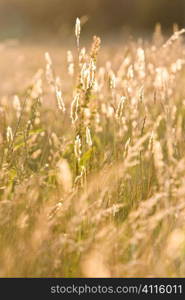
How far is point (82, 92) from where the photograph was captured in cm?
225

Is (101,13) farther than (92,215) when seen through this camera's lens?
Yes

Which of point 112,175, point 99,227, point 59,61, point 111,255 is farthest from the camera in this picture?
point 59,61

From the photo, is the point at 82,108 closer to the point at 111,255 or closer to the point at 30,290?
the point at 111,255

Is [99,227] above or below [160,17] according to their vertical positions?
below

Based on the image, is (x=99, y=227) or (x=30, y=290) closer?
(x=30, y=290)

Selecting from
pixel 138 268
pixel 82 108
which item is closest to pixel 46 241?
pixel 138 268

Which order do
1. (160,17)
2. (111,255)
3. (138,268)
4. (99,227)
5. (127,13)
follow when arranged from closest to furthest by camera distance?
(138,268)
(111,255)
(99,227)
(160,17)
(127,13)

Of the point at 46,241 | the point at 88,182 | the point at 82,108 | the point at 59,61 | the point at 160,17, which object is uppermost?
the point at 160,17

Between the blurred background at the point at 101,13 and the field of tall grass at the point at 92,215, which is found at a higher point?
the blurred background at the point at 101,13

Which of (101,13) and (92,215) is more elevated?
(101,13)

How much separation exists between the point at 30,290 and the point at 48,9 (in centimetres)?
2349

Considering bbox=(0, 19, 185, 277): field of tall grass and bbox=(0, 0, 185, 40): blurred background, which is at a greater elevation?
bbox=(0, 0, 185, 40): blurred background

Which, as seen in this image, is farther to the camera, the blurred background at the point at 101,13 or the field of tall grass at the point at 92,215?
the blurred background at the point at 101,13

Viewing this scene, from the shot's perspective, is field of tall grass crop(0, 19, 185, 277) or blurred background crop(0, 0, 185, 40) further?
blurred background crop(0, 0, 185, 40)
